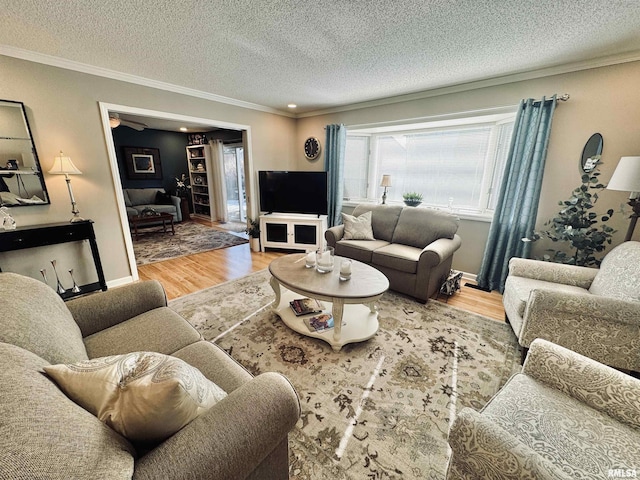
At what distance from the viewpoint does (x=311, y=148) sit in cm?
482

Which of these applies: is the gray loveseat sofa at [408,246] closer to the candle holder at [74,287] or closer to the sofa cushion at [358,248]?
the sofa cushion at [358,248]

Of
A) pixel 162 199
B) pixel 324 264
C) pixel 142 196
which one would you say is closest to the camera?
pixel 324 264

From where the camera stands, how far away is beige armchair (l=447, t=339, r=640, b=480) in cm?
77

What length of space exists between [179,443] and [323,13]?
240 centimetres

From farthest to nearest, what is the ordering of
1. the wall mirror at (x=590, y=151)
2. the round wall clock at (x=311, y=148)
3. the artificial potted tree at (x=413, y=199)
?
the round wall clock at (x=311, y=148), the artificial potted tree at (x=413, y=199), the wall mirror at (x=590, y=151)

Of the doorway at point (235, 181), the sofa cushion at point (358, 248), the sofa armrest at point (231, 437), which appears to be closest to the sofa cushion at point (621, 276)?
the sofa cushion at point (358, 248)

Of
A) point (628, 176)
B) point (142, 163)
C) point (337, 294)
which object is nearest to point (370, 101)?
point (628, 176)

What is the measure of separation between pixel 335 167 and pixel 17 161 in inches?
150

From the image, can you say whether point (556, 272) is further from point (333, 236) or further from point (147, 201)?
point (147, 201)

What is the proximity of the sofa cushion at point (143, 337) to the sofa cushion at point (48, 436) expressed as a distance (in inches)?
24.9

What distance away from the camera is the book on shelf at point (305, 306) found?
2.30 metres

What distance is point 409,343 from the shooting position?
82.8 inches

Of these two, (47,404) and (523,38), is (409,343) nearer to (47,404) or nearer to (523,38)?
(47,404)

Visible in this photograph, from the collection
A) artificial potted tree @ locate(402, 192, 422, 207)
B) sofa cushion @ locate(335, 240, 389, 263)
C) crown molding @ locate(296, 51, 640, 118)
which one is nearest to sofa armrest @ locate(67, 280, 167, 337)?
sofa cushion @ locate(335, 240, 389, 263)
